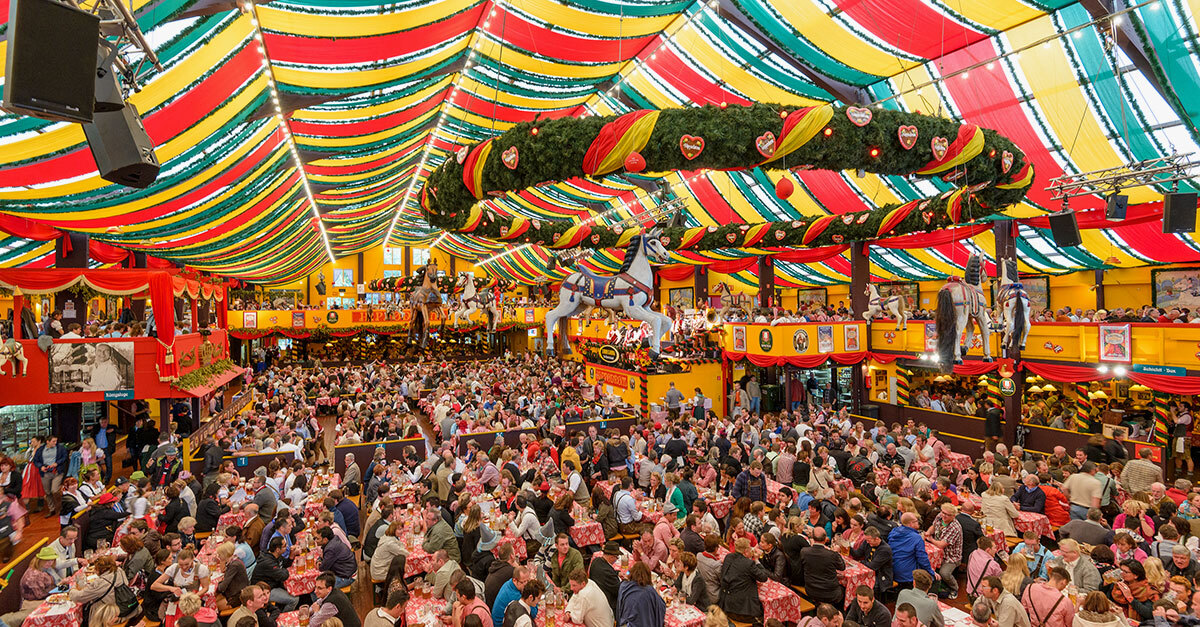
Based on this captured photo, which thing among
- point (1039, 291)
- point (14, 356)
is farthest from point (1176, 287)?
point (14, 356)

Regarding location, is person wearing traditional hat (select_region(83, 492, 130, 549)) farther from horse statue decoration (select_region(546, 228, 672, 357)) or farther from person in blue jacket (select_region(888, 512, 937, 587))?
person in blue jacket (select_region(888, 512, 937, 587))

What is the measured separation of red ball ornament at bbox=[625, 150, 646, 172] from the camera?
15.3 feet

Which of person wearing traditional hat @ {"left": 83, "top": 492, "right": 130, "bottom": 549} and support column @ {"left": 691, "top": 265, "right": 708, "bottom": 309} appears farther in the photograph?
support column @ {"left": 691, "top": 265, "right": 708, "bottom": 309}

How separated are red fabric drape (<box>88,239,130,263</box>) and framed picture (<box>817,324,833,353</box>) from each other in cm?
1306

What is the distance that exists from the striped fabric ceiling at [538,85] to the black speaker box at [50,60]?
1.24 m

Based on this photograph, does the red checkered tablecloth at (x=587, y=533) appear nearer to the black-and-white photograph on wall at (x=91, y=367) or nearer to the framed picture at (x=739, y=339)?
the black-and-white photograph on wall at (x=91, y=367)

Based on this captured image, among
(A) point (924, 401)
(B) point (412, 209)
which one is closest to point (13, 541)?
(B) point (412, 209)

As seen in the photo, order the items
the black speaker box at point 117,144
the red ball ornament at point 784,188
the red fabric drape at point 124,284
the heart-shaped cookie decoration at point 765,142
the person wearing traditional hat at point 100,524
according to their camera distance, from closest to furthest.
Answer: the black speaker box at point 117,144 < the heart-shaped cookie decoration at point 765,142 < the red ball ornament at point 784,188 < the person wearing traditional hat at point 100,524 < the red fabric drape at point 124,284

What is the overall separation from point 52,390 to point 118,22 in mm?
9370

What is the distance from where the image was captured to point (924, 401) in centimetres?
1303

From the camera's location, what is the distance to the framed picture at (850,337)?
1329cm

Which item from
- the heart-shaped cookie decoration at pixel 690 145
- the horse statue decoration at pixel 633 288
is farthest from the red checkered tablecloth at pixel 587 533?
the heart-shaped cookie decoration at pixel 690 145

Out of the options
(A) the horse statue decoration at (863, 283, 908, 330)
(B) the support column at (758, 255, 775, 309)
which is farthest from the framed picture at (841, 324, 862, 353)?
(B) the support column at (758, 255, 775, 309)

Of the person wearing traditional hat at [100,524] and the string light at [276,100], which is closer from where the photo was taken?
the string light at [276,100]
